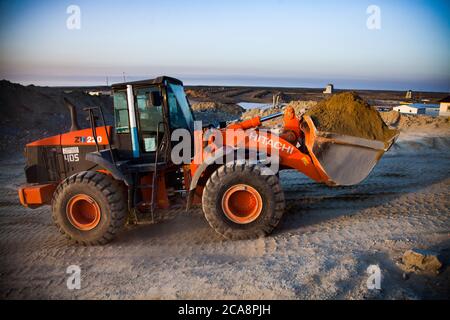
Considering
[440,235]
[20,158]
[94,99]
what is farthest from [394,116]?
[94,99]

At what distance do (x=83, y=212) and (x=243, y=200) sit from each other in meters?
2.39

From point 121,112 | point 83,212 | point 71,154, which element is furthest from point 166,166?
point 71,154

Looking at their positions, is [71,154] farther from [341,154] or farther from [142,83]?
[341,154]

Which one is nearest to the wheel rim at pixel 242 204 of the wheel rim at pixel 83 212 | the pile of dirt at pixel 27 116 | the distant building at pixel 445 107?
the wheel rim at pixel 83 212

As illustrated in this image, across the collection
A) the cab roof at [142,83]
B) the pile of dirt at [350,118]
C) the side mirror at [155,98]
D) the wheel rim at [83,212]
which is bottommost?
the wheel rim at [83,212]

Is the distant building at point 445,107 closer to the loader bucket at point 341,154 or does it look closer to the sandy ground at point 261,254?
the sandy ground at point 261,254

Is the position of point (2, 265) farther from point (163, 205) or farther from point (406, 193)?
point (406, 193)

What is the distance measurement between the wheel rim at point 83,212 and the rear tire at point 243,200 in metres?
1.61

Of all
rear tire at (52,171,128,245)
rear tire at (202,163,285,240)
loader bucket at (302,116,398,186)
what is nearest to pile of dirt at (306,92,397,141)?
loader bucket at (302,116,398,186)

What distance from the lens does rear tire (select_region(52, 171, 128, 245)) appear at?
482cm

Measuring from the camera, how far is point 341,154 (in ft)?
17.3

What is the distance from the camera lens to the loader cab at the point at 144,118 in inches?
201

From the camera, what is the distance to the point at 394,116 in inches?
602
